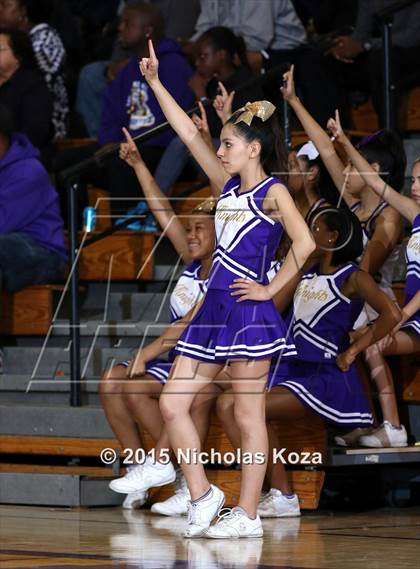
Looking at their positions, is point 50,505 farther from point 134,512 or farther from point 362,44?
point 362,44

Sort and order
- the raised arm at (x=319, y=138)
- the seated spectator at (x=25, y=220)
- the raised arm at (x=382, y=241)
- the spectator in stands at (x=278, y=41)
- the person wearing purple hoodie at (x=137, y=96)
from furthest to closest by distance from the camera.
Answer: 1. the person wearing purple hoodie at (x=137, y=96)
2. the spectator in stands at (x=278, y=41)
3. the seated spectator at (x=25, y=220)
4. the raised arm at (x=382, y=241)
5. the raised arm at (x=319, y=138)

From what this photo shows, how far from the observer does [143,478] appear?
19.7 ft

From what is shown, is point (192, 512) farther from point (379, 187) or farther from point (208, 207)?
point (379, 187)

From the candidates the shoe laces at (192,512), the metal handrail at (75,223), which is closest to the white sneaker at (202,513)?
the shoe laces at (192,512)

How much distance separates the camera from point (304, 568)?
434 cm

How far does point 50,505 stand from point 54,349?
1.34 m

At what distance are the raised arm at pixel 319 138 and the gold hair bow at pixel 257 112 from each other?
98 cm

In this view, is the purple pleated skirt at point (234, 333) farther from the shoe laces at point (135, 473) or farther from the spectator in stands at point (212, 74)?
the spectator in stands at point (212, 74)

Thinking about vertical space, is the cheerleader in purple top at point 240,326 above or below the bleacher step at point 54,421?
above

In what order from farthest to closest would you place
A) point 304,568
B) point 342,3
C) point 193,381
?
1. point 342,3
2. point 193,381
3. point 304,568

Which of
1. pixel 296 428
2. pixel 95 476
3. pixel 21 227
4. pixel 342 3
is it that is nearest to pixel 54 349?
pixel 21 227

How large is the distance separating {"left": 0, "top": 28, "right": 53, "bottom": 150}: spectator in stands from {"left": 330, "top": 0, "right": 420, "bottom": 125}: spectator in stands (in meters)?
1.88

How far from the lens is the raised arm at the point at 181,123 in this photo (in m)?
5.28

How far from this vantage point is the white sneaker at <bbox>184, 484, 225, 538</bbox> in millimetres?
5109
